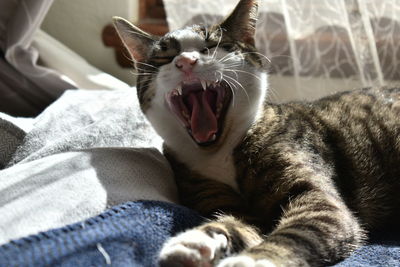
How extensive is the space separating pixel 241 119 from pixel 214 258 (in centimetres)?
44

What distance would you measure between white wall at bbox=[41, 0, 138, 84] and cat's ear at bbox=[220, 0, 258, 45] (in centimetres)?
109

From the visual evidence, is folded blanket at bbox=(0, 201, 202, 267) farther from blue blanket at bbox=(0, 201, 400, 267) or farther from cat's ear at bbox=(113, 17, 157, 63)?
cat's ear at bbox=(113, 17, 157, 63)

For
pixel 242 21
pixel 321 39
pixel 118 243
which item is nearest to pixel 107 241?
pixel 118 243

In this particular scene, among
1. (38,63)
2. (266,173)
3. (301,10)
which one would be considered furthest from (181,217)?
(38,63)

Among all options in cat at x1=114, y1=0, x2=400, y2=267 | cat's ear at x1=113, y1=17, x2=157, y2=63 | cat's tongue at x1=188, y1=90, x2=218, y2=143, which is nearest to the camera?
cat at x1=114, y1=0, x2=400, y2=267

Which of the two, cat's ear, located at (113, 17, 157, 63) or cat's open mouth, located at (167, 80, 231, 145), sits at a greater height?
cat's ear, located at (113, 17, 157, 63)

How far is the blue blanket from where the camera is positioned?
577mm

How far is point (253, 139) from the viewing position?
1.03 metres

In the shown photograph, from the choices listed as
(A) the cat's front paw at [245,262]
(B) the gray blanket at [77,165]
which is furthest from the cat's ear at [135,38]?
(A) the cat's front paw at [245,262]

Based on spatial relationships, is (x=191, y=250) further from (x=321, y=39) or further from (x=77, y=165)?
(x=321, y=39)

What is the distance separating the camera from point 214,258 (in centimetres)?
69

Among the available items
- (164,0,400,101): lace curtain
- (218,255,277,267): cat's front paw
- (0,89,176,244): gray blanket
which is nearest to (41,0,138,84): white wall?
(164,0,400,101): lace curtain

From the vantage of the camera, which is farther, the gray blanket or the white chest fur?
the white chest fur

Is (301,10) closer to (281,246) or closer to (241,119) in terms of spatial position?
(241,119)
